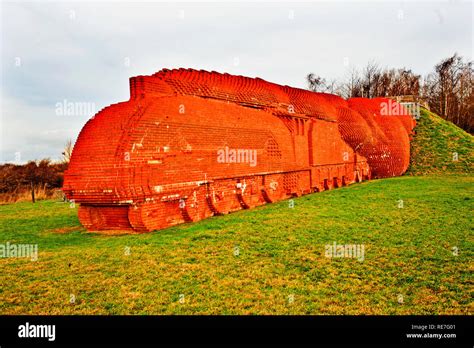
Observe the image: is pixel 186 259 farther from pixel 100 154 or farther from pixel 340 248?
pixel 100 154

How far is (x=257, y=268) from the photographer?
4805 millimetres

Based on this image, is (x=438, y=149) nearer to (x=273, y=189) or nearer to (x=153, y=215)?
(x=273, y=189)

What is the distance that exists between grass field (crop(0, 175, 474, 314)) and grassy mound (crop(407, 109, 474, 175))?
11.7 meters

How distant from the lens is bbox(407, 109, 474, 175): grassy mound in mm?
18828

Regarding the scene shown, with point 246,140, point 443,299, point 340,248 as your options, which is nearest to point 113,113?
point 246,140

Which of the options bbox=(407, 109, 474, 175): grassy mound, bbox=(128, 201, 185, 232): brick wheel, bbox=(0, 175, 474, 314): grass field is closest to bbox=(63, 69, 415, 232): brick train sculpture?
bbox=(128, 201, 185, 232): brick wheel

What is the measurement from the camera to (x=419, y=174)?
18.8 m

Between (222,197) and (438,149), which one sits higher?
(438,149)

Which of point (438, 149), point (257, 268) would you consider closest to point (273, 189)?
point (257, 268)

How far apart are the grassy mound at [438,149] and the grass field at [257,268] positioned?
11.7m

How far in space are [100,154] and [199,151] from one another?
2.23 m

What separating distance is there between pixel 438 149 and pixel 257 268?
2022cm

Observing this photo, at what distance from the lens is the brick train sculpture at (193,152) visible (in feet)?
23.2

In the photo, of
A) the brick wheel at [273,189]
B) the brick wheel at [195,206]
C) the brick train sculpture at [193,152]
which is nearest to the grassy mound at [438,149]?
the brick train sculpture at [193,152]
